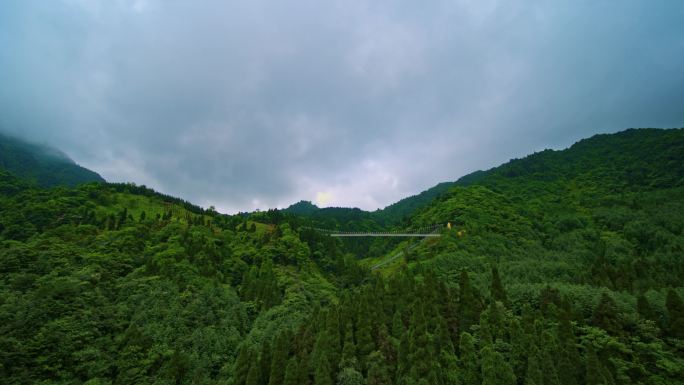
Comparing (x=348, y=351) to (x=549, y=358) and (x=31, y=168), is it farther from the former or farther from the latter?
(x=31, y=168)

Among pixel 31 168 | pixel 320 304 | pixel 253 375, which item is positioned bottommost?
pixel 253 375

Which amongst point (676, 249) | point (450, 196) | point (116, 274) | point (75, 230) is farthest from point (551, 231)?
point (75, 230)

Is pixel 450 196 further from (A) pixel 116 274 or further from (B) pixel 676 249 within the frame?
(A) pixel 116 274

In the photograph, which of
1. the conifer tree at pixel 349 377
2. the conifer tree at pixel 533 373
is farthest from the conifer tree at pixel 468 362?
the conifer tree at pixel 349 377

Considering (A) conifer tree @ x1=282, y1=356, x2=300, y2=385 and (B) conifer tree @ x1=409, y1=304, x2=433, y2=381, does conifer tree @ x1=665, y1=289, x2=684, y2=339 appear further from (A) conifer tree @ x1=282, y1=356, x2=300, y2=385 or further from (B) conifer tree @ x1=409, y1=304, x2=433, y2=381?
(A) conifer tree @ x1=282, y1=356, x2=300, y2=385

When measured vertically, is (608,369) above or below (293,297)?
below

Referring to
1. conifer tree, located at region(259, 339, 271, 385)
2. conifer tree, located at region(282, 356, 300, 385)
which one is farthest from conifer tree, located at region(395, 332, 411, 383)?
conifer tree, located at region(259, 339, 271, 385)

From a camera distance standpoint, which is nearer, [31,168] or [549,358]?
[549,358]

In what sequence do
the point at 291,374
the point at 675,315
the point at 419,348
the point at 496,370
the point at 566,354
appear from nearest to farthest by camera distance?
1. the point at 496,370
2. the point at 566,354
3. the point at 419,348
4. the point at 291,374
5. the point at 675,315

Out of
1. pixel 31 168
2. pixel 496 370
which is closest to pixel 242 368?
pixel 496 370
